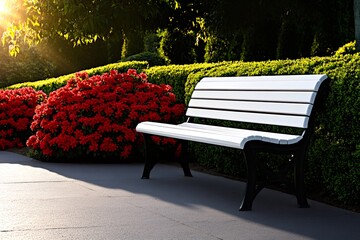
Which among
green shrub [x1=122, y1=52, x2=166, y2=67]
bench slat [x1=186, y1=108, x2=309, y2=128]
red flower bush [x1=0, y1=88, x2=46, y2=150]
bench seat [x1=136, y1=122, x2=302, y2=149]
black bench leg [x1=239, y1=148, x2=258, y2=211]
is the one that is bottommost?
red flower bush [x1=0, y1=88, x2=46, y2=150]

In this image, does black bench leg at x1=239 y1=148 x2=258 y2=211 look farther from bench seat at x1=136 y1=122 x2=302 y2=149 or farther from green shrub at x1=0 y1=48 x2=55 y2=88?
green shrub at x1=0 y1=48 x2=55 y2=88

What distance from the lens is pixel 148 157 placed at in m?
8.28

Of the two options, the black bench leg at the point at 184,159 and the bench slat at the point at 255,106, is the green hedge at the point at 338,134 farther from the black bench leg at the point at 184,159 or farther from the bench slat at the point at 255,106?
the black bench leg at the point at 184,159

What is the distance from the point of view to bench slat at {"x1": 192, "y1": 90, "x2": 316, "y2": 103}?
6449 mm

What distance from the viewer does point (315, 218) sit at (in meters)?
5.85

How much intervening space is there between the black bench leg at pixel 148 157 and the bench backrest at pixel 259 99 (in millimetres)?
631

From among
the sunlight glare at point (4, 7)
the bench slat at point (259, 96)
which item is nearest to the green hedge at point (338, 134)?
the bench slat at point (259, 96)

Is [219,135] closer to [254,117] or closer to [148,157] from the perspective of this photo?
[254,117]

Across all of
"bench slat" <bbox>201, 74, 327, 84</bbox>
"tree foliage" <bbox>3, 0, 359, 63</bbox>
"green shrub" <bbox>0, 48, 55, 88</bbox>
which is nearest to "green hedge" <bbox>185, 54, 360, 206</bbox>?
"bench slat" <bbox>201, 74, 327, 84</bbox>

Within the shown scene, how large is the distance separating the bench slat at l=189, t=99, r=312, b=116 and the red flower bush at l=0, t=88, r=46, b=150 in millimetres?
5369

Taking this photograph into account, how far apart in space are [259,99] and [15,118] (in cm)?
720

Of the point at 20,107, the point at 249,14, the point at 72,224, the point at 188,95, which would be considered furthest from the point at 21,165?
the point at 249,14

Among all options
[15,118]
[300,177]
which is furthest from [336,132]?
[15,118]

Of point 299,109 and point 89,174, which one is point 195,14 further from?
point 299,109
